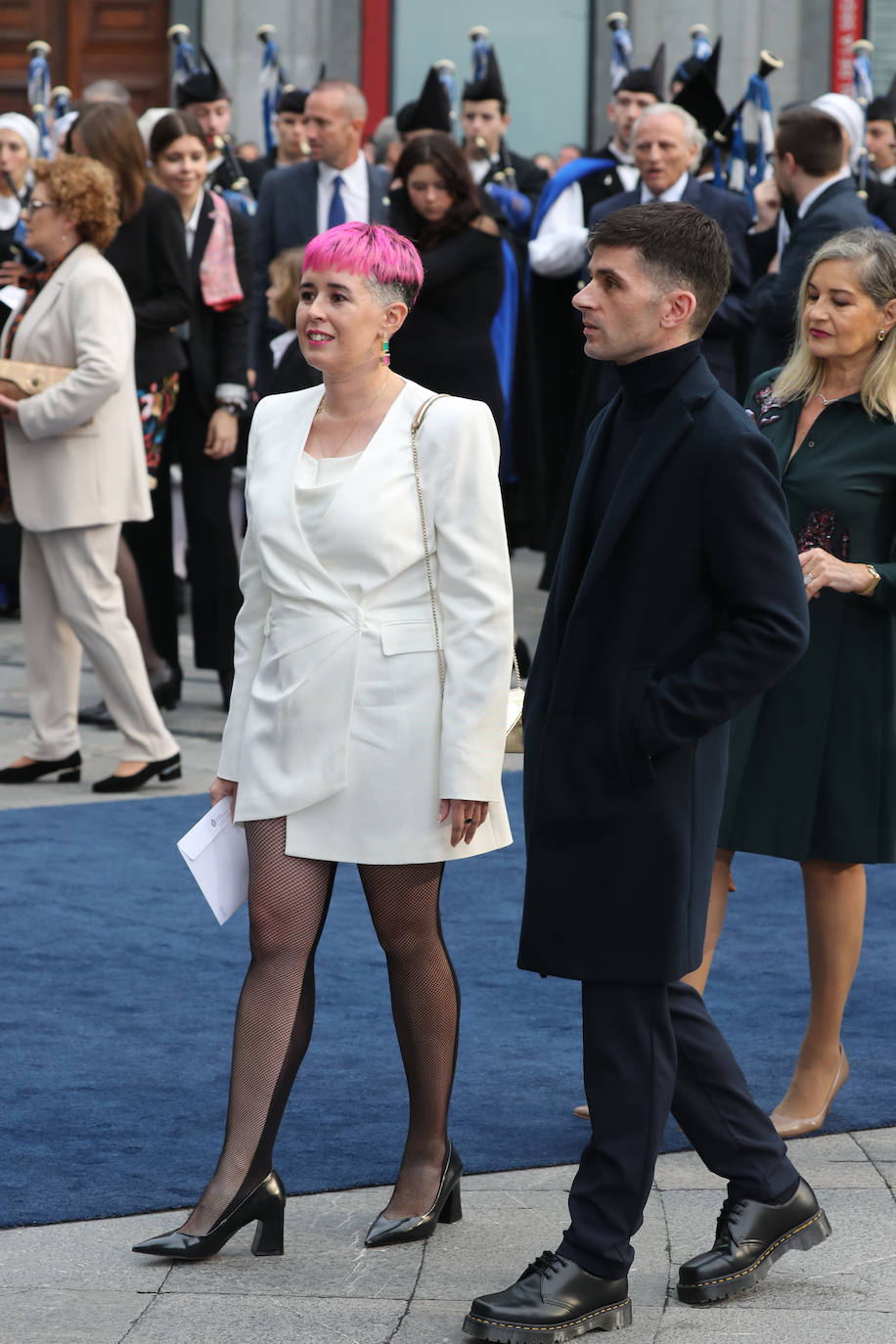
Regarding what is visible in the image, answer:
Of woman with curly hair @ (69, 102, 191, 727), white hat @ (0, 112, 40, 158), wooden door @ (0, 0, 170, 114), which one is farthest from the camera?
wooden door @ (0, 0, 170, 114)

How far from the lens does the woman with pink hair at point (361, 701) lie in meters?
3.60

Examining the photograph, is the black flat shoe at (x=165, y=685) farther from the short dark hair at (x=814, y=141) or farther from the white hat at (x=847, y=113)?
the white hat at (x=847, y=113)

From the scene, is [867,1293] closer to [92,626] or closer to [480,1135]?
[480,1135]

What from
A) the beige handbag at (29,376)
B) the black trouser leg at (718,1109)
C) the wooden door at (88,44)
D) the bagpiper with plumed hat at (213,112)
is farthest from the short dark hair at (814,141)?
the wooden door at (88,44)

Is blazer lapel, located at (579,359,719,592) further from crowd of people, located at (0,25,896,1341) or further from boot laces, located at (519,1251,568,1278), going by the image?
boot laces, located at (519,1251,568,1278)

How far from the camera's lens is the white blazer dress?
3621mm

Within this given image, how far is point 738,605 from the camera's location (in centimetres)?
326

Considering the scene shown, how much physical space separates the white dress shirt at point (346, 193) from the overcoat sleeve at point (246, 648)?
5.10 meters

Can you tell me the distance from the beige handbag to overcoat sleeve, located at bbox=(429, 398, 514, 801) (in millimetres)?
3509

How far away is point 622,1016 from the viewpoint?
331cm

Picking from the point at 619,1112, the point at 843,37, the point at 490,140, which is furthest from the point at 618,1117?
the point at 843,37

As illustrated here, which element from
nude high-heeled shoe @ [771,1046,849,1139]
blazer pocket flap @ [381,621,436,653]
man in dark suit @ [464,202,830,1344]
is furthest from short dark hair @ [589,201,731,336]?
nude high-heeled shoe @ [771,1046,849,1139]

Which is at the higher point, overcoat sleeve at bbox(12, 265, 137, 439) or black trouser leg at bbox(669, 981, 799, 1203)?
overcoat sleeve at bbox(12, 265, 137, 439)

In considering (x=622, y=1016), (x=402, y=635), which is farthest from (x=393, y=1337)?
(x=402, y=635)
